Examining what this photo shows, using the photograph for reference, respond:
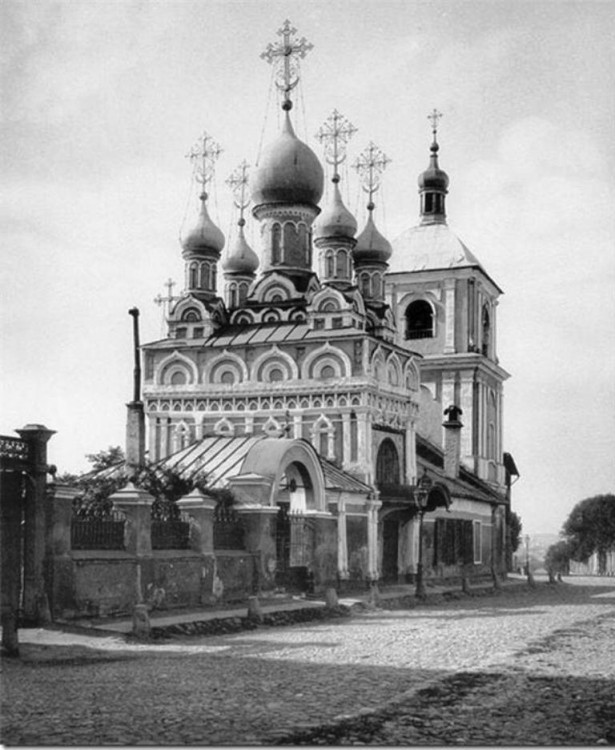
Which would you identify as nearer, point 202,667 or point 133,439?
point 202,667

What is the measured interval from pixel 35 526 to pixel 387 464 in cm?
1685

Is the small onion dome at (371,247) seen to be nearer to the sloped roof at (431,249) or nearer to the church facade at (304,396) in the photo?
the church facade at (304,396)

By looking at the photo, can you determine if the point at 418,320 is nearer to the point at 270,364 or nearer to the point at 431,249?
the point at 431,249

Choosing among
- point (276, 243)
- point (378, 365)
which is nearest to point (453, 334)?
point (276, 243)

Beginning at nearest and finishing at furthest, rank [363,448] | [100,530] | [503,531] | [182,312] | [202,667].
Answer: [202,667]
[100,530]
[363,448]
[182,312]
[503,531]

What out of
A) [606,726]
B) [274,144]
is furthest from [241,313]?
[606,726]

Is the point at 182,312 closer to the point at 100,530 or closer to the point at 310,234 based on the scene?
the point at 310,234

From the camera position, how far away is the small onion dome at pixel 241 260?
1593 inches

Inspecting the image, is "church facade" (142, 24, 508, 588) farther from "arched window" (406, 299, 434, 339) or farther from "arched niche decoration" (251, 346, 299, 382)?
"arched window" (406, 299, 434, 339)

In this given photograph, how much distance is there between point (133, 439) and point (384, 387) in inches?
272

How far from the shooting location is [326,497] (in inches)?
1080

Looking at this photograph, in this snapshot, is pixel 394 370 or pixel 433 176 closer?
pixel 394 370

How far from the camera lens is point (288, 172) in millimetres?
33781

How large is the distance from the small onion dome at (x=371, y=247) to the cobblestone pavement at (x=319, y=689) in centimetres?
2152
